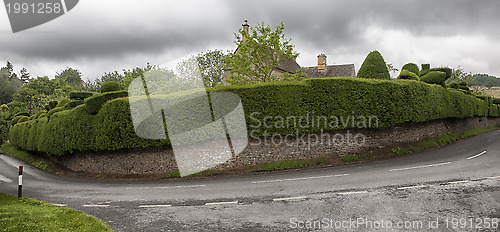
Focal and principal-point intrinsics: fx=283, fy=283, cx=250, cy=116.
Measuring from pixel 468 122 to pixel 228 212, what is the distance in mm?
25189

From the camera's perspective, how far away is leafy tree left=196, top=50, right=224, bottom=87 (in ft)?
167

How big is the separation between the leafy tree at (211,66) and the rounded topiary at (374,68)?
1359 inches

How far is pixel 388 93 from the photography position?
49.9 feet

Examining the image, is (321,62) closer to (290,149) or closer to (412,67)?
(412,67)

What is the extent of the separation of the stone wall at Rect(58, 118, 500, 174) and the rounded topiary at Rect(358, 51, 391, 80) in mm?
3405

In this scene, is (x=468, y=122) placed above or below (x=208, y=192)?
above

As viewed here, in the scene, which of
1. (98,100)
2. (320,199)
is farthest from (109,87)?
(320,199)

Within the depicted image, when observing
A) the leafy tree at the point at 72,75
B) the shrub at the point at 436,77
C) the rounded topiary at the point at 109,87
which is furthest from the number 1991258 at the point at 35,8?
the leafy tree at the point at 72,75

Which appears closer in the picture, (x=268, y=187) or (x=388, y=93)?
(x=268, y=187)

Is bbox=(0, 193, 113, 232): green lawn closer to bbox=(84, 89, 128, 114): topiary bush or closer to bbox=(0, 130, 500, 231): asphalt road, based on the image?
bbox=(0, 130, 500, 231): asphalt road

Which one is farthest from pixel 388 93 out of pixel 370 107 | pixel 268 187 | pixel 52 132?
pixel 52 132

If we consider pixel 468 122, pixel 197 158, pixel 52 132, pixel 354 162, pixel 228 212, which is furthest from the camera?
pixel 468 122

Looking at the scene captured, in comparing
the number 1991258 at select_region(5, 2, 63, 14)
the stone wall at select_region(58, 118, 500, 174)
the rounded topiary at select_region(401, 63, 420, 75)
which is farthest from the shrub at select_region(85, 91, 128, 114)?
the rounded topiary at select_region(401, 63, 420, 75)

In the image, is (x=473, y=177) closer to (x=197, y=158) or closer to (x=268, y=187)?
(x=268, y=187)
